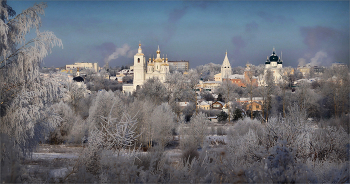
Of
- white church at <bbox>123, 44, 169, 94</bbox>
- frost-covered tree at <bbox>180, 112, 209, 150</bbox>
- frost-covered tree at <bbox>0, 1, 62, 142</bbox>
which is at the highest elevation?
white church at <bbox>123, 44, 169, 94</bbox>

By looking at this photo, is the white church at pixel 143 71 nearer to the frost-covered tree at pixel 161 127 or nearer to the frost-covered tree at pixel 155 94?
the frost-covered tree at pixel 155 94

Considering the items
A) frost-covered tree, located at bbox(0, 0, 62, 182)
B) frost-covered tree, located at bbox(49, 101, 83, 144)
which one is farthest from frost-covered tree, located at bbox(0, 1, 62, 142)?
frost-covered tree, located at bbox(49, 101, 83, 144)

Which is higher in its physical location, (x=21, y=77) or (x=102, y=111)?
(x=21, y=77)

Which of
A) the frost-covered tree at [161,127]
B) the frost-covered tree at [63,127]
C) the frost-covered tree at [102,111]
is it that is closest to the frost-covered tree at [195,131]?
the frost-covered tree at [161,127]

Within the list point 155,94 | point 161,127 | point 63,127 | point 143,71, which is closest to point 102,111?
point 63,127

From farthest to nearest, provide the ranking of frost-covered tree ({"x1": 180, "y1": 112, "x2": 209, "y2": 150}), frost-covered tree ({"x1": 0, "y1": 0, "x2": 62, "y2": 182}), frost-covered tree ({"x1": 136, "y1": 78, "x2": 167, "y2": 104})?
frost-covered tree ({"x1": 136, "y1": 78, "x2": 167, "y2": 104})
frost-covered tree ({"x1": 180, "y1": 112, "x2": 209, "y2": 150})
frost-covered tree ({"x1": 0, "y1": 0, "x2": 62, "y2": 182})

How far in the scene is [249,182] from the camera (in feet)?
12.9

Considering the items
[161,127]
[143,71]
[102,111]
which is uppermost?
[143,71]

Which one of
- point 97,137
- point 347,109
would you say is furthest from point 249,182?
point 347,109

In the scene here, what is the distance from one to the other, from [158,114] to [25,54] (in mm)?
11538

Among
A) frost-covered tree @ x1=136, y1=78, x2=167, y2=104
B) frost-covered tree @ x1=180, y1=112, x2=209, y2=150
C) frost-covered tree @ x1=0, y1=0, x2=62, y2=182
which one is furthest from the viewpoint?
frost-covered tree @ x1=136, y1=78, x2=167, y2=104

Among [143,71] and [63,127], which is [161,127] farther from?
[143,71]

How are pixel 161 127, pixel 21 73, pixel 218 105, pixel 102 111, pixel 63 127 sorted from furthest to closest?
pixel 218 105
pixel 102 111
pixel 63 127
pixel 161 127
pixel 21 73

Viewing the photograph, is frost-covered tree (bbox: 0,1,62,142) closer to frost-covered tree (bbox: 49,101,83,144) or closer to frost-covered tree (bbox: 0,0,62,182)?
frost-covered tree (bbox: 0,0,62,182)
